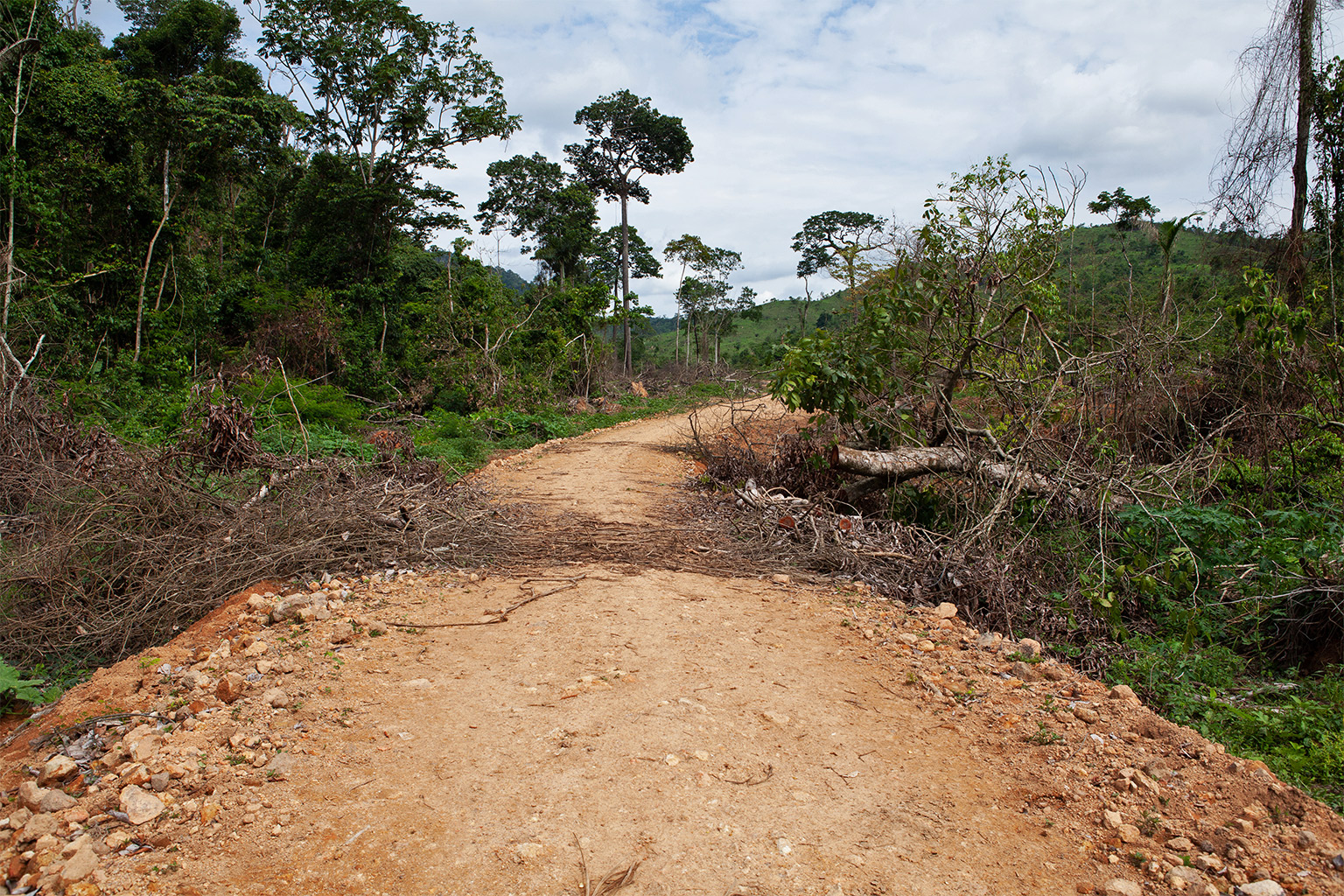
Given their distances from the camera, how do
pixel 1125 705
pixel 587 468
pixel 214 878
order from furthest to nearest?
pixel 587 468
pixel 1125 705
pixel 214 878

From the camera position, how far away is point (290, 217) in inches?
780

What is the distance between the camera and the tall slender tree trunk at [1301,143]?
8.90 m

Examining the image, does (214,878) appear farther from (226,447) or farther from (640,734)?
(226,447)

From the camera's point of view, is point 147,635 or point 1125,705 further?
point 147,635

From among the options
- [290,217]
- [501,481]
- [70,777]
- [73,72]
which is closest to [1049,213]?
[501,481]

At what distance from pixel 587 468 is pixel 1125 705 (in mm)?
6795

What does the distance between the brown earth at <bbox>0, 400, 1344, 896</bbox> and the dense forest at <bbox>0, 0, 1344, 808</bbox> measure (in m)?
0.77

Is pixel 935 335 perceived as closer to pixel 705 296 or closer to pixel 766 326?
pixel 705 296

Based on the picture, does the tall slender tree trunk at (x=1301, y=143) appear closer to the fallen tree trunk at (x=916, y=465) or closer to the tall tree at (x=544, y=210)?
the fallen tree trunk at (x=916, y=465)

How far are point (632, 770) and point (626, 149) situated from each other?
25309mm

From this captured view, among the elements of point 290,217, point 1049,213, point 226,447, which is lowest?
point 226,447

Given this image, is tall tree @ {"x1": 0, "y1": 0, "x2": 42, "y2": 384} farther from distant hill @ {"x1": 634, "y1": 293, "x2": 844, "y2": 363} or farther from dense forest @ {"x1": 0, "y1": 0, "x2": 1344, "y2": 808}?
distant hill @ {"x1": 634, "y1": 293, "x2": 844, "y2": 363}

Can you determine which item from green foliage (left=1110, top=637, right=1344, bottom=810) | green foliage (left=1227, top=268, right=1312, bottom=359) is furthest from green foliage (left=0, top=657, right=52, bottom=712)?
green foliage (left=1227, top=268, right=1312, bottom=359)

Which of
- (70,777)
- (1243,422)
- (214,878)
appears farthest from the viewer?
(1243,422)
